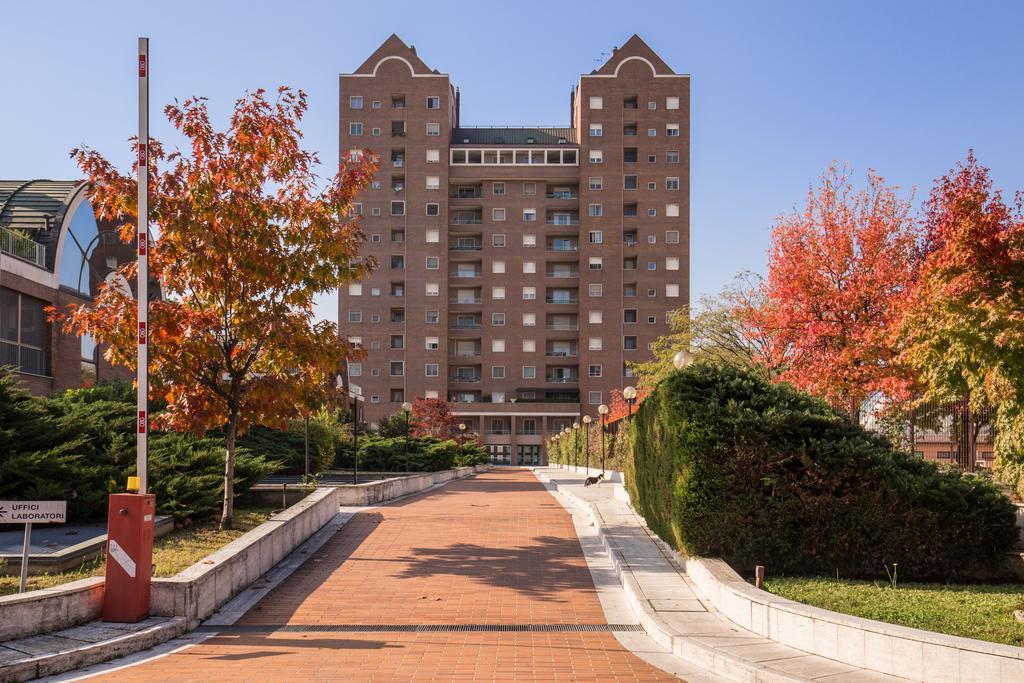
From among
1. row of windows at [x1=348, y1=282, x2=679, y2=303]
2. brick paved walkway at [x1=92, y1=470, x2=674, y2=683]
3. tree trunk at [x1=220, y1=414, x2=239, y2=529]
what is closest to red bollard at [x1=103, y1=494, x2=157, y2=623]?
brick paved walkway at [x1=92, y1=470, x2=674, y2=683]

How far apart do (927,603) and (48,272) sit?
2690cm

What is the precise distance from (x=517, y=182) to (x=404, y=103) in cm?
1397

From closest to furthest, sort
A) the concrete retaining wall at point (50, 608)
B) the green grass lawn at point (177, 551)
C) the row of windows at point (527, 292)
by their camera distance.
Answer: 1. the concrete retaining wall at point (50, 608)
2. the green grass lawn at point (177, 551)
3. the row of windows at point (527, 292)

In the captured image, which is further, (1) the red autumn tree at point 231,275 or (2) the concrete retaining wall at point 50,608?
(1) the red autumn tree at point 231,275

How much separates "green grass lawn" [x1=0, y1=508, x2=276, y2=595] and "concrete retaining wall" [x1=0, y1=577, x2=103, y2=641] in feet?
2.65

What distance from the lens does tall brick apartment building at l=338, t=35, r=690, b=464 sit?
299 feet

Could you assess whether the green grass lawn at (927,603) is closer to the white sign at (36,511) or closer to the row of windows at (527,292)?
the white sign at (36,511)

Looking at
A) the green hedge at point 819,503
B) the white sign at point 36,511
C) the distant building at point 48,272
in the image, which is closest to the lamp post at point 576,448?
the distant building at point 48,272

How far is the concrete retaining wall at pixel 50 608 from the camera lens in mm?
8227

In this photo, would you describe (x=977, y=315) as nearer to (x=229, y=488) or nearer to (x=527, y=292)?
(x=229, y=488)

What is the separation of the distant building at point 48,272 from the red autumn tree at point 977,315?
2173cm

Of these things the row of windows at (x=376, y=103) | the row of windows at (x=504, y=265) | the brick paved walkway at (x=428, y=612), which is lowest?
the brick paved walkway at (x=428, y=612)

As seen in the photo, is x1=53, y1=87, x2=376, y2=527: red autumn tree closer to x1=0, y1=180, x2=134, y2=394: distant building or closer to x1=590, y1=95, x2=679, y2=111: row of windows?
x1=0, y1=180, x2=134, y2=394: distant building

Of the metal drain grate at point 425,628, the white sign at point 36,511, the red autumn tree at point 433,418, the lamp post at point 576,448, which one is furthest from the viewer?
the red autumn tree at point 433,418
